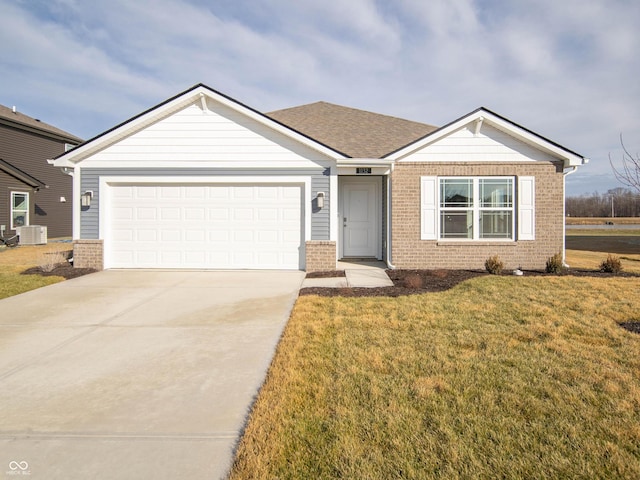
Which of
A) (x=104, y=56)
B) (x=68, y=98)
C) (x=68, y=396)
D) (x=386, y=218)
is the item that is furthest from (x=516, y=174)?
(x=68, y=98)

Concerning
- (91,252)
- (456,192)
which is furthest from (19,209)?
(456,192)

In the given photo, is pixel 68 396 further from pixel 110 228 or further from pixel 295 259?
Result: pixel 110 228

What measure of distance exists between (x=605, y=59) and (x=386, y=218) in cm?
1227

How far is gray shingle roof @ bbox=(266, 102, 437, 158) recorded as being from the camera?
13.4 metres

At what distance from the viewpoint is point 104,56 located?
610 inches

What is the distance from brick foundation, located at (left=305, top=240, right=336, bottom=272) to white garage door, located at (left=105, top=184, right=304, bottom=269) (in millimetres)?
433

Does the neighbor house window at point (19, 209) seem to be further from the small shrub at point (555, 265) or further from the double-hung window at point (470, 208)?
the small shrub at point (555, 265)

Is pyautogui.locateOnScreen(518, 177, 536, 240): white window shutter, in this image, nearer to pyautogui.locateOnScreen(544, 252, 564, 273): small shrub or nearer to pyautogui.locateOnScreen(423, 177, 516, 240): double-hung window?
pyautogui.locateOnScreen(423, 177, 516, 240): double-hung window

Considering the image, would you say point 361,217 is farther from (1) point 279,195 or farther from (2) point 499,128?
(2) point 499,128

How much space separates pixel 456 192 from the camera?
11156 mm

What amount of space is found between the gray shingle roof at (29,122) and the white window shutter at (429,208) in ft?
71.3

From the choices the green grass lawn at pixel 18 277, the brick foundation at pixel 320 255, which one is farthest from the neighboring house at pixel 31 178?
the brick foundation at pixel 320 255

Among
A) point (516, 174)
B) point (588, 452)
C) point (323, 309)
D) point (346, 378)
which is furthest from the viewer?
point (516, 174)

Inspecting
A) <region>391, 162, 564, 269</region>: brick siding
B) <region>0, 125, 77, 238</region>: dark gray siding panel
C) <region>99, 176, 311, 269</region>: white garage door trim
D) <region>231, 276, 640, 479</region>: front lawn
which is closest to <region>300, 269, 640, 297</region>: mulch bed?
<region>391, 162, 564, 269</region>: brick siding
